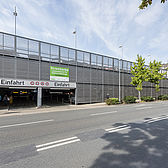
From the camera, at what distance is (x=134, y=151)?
3664mm

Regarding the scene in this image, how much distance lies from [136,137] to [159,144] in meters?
0.86

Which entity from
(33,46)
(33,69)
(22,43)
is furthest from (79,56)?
(22,43)

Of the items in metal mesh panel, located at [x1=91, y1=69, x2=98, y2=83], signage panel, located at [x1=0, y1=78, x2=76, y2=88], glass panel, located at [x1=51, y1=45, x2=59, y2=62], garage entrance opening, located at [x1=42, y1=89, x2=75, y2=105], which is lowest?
garage entrance opening, located at [x1=42, y1=89, x2=75, y2=105]

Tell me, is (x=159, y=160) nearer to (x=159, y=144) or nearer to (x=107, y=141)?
(x=159, y=144)

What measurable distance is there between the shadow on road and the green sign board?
13148 millimetres

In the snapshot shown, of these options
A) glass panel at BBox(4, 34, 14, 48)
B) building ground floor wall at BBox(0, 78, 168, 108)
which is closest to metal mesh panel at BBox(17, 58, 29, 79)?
building ground floor wall at BBox(0, 78, 168, 108)

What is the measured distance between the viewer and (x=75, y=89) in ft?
60.7

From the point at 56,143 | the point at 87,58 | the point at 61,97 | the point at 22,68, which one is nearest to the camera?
the point at 56,143

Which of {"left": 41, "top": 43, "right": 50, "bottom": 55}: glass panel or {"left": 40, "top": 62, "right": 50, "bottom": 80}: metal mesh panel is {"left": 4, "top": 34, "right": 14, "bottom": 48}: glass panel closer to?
{"left": 41, "top": 43, "right": 50, "bottom": 55}: glass panel

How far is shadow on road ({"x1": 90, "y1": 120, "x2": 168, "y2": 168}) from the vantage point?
3002 millimetres

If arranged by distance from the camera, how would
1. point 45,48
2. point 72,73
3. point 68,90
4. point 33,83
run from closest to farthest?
1. point 33,83
2. point 45,48
3. point 72,73
4. point 68,90

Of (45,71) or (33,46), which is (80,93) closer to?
(45,71)

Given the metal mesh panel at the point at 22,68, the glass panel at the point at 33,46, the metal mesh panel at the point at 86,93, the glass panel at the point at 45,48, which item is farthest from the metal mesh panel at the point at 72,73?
the metal mesh panel at the point at 22,68

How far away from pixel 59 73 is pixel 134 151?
14.9 metres
